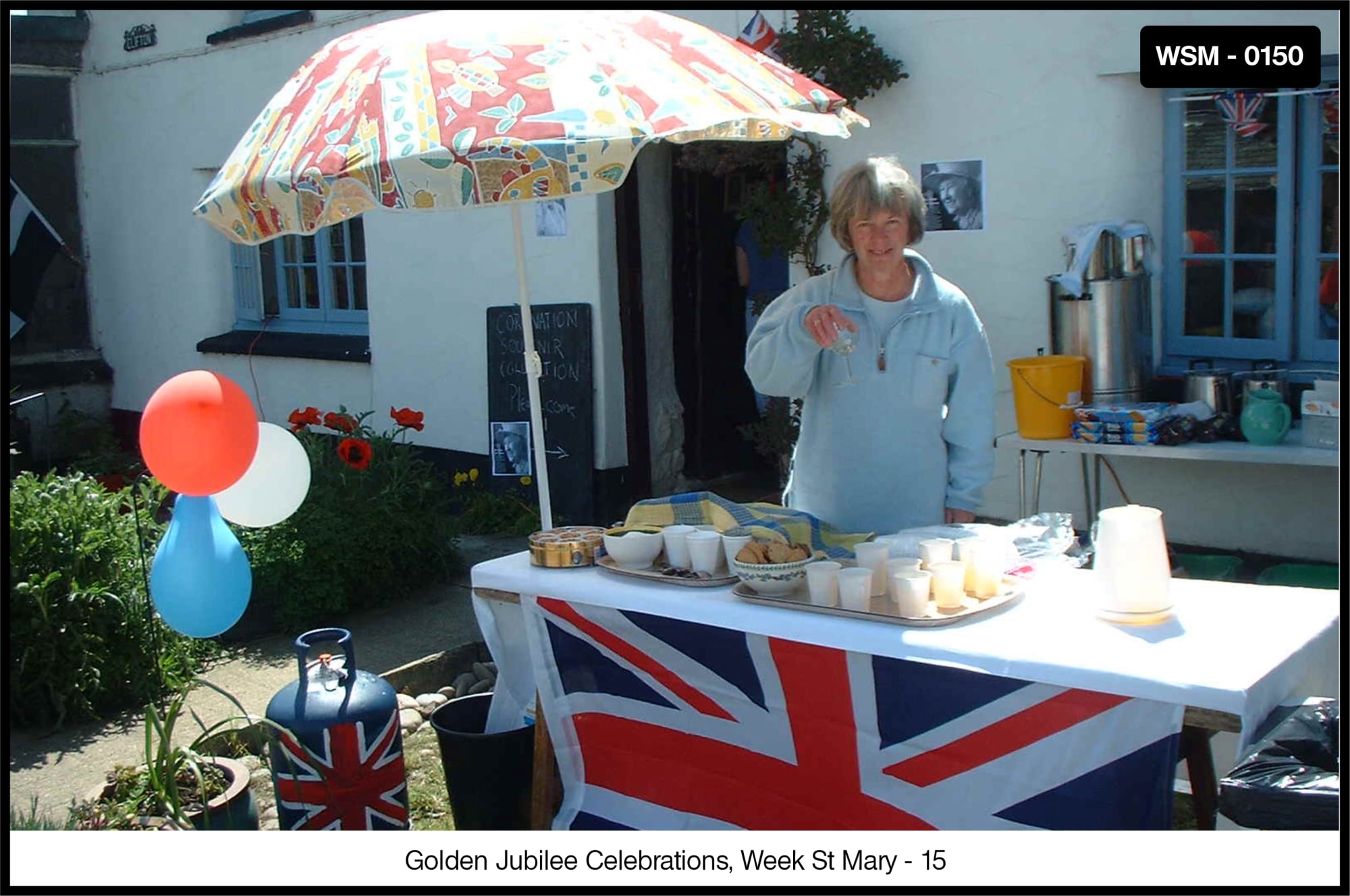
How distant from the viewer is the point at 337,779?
301 cm

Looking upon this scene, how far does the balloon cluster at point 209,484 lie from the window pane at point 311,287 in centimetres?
629

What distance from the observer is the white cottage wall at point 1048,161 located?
496 centimetres

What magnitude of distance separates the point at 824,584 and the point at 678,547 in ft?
1.59

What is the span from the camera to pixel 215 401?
2.78 m

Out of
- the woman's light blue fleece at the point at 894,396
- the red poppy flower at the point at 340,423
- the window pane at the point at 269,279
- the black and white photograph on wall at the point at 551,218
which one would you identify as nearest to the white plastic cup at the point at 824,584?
the woman's light blue fleece at the point at 894,396

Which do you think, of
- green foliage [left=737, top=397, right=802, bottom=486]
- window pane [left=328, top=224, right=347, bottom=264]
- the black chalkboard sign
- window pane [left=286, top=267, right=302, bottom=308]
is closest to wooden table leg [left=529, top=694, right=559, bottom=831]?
green foliage [left=737, top=397, right=802, bottom=486]

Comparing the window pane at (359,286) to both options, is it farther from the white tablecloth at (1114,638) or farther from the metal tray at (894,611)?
the metal tray at (894,611)

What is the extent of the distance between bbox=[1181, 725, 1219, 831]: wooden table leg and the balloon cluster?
208 centimetres

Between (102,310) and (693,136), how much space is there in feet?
30.6

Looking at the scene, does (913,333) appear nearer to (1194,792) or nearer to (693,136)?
(693,136)

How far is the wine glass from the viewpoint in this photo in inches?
120

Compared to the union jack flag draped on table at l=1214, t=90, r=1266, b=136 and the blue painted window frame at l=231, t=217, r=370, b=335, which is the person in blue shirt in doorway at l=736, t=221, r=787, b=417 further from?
the union jack flag draped on table at l=1214, t=90, r=1266, b=136

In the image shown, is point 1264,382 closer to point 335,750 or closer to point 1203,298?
point 1203,298

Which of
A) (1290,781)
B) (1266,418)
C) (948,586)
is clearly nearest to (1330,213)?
(1266,418)
